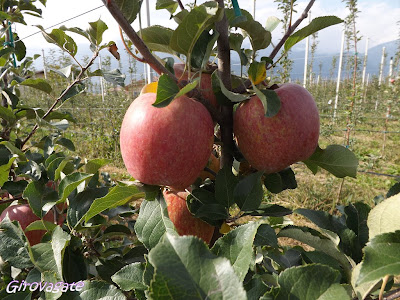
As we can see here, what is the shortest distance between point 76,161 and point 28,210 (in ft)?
0.79

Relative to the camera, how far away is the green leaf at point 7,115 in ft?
3.08

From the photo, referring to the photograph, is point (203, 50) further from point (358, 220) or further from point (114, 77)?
point (114, 77)

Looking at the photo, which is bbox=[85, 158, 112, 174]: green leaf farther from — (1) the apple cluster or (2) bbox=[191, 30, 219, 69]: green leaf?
(2) bbox=[191, 30, 219, 69]: green leaf

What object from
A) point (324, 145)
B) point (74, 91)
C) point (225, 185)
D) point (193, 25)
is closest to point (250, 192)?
point (225, 185)

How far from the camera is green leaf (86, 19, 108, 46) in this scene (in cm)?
73

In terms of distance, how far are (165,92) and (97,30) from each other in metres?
0.44

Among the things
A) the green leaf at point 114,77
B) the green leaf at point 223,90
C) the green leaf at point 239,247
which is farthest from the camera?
the green leaf at point 114,77

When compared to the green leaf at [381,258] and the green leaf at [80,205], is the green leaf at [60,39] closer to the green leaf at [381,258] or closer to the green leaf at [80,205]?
the green leaf at [80,205]

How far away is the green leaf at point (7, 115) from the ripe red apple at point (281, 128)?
778 millimetres

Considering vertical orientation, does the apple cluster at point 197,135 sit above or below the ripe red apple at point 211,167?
above

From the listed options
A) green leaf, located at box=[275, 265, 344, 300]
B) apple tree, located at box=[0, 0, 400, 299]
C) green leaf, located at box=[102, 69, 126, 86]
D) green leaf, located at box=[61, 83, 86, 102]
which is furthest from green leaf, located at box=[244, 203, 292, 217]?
green leaf, located at box=[61, 83, 86, 102]

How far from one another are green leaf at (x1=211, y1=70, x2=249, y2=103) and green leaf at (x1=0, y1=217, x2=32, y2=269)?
395mm

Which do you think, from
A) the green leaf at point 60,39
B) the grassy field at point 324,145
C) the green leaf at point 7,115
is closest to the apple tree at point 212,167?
the green leaf at point 60,39

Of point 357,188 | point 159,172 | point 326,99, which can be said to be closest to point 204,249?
point 159,172
